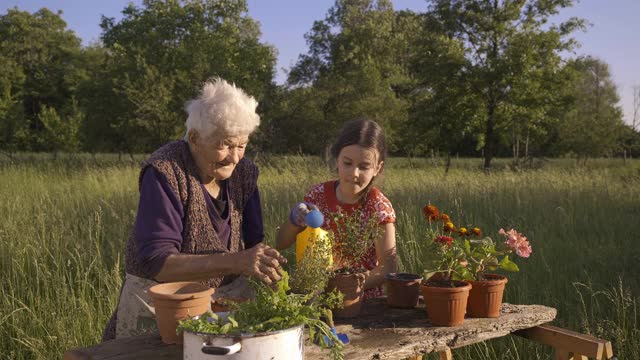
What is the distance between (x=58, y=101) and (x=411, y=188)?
37.2 metres

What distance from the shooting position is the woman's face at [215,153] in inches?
78.5

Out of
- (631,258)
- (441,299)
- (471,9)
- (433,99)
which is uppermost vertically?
(471,9)

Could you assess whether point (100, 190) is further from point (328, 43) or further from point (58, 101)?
point (58, 101)

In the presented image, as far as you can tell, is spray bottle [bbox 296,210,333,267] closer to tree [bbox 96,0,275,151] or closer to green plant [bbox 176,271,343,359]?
green plant [bbox 176,271,343,359]

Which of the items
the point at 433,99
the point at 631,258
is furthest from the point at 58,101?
the point at 631,258

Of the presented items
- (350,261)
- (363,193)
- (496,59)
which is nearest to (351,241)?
(350,261)

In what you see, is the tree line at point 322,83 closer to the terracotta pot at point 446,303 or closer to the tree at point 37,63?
the tree at point 37,63

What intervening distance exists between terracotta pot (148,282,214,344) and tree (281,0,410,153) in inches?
829

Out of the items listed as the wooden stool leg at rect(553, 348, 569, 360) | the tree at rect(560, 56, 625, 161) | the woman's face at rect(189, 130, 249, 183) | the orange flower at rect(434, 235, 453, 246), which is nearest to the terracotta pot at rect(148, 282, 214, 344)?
the woman's face at rect(189, 130, 249, 183)

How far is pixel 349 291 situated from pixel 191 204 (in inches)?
26.9

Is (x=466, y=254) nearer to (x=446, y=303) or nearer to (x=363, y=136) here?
(x=446, y=303)

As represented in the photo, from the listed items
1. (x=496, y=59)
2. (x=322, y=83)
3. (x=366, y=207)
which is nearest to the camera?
(x=366, y=207)

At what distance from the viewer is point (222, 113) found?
196 centimetres

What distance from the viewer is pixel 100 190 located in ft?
25.2
